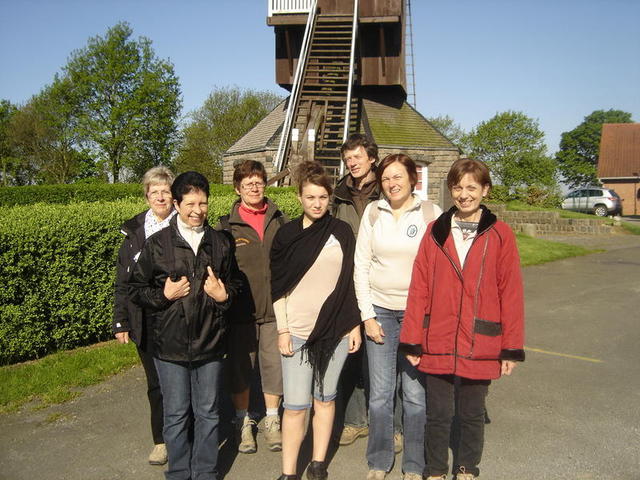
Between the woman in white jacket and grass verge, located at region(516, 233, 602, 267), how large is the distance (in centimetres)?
1078

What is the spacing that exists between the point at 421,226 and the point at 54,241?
14.0ft

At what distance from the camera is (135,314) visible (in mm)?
3520

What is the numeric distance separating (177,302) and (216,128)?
4249cm

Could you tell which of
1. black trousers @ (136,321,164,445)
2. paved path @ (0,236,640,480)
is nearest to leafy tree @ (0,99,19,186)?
paved path @ (0,236,640,480)

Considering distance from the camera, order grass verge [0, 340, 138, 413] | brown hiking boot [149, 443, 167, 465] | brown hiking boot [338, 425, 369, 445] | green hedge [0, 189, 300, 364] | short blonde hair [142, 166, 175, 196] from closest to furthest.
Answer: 1. brown hiking boot [149, 443, 167, 465]
2. short blonde hair [142, 166, 175, 196]
3. brown hiking boot [338, 425, 369, 445]
4. grass verge [0, 340, 138, 413]
5. green hedge [0, 189, 300, 364]

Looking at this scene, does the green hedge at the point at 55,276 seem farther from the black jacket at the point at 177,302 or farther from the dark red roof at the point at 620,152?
the dark red roof at the point at 620,152

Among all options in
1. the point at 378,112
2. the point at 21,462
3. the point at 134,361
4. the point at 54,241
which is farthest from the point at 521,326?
the point at 378,112

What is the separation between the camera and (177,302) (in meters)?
3.26

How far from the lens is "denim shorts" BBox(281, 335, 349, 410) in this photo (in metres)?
3.46

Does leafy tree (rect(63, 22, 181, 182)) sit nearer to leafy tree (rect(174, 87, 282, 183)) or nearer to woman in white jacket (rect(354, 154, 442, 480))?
leafy tree (rect(174, 87, 282, 183))

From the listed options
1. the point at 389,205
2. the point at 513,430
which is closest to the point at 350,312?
the point at 389,205

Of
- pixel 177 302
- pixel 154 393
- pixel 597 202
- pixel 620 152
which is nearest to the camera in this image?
pixel 177 302

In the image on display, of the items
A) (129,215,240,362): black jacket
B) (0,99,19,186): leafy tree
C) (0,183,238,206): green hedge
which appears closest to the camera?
(129,215,240,362): black jacket

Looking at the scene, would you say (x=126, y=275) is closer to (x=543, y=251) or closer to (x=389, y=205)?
(x=389, y=205)
